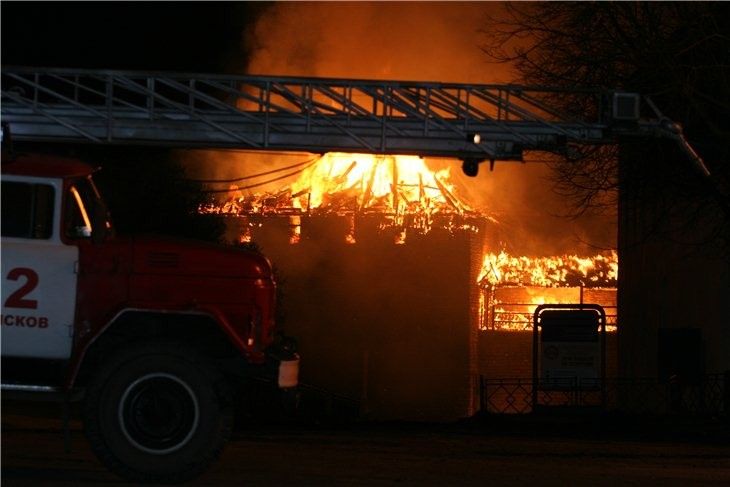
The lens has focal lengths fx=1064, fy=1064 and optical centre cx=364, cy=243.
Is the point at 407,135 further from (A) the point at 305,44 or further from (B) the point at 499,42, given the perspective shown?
(A) the point at 305,44

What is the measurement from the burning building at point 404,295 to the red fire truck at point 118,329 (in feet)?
59.3

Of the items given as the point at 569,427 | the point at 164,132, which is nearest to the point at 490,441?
the point at 569,427

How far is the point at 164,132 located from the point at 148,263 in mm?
2186

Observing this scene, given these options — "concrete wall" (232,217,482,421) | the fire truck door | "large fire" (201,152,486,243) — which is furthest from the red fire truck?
"concrete wall" (232,217,482,421)

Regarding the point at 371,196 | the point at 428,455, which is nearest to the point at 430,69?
the point at 371,196

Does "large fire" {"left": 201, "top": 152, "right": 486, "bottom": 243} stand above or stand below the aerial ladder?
above

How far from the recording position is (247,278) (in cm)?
834

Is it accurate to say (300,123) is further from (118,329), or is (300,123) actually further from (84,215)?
(118,329)

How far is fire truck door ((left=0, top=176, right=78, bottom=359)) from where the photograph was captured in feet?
25.9

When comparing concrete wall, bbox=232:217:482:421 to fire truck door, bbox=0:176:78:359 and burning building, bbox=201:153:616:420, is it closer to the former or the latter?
burning building, bbox=201:153:616:420

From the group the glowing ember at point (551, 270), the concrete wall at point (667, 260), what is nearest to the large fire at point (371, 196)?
the glowing ember at point (551, 270)

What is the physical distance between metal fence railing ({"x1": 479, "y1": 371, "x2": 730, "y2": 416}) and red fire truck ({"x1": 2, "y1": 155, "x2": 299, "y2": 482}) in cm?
1001

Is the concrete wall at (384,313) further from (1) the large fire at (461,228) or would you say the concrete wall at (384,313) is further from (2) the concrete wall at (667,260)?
(2) the concrete wall at (667,260)

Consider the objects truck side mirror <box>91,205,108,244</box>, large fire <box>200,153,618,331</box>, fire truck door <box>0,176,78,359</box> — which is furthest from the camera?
large fire <box>200,153,618,331</box>
